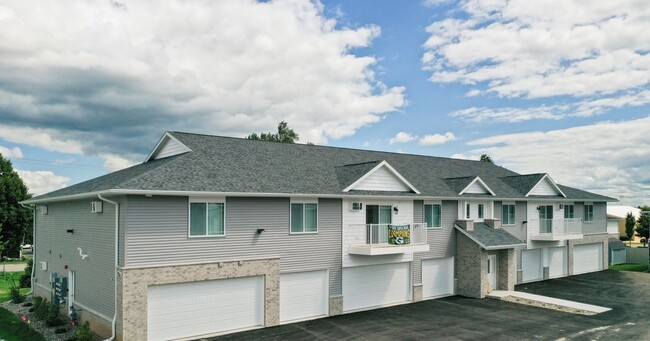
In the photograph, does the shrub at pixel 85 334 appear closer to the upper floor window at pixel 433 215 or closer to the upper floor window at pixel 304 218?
the upper floor window at pixel 304 218

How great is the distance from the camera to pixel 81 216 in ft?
61.2

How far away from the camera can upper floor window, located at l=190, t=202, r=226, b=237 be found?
53.5 feet

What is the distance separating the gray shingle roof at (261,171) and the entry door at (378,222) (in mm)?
885

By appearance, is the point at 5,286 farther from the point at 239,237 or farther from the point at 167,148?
the point at 239,237

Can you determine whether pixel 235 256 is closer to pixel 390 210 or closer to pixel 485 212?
pixel 390 210

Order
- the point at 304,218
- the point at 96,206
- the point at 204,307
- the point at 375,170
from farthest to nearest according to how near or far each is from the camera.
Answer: the point at 375,170 < the point at 304,218 < the point at 96,206 < the point at 204,307

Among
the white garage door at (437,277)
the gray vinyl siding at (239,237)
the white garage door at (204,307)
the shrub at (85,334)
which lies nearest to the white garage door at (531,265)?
the white garage door at (437,277)

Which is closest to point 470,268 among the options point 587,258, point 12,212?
point 587,258

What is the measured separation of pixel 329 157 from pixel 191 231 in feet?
34.0

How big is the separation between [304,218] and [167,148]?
24.1 feet

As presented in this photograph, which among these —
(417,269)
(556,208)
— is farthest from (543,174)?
(417,269)

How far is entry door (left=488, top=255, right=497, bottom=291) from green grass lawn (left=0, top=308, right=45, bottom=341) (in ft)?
69.5

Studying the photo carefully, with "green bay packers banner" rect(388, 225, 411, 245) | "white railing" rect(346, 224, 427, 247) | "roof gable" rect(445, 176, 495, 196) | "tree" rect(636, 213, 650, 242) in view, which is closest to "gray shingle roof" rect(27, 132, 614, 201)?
"roof gable" rect(445, 176, 495, 196)

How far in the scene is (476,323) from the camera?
62.1 feet
